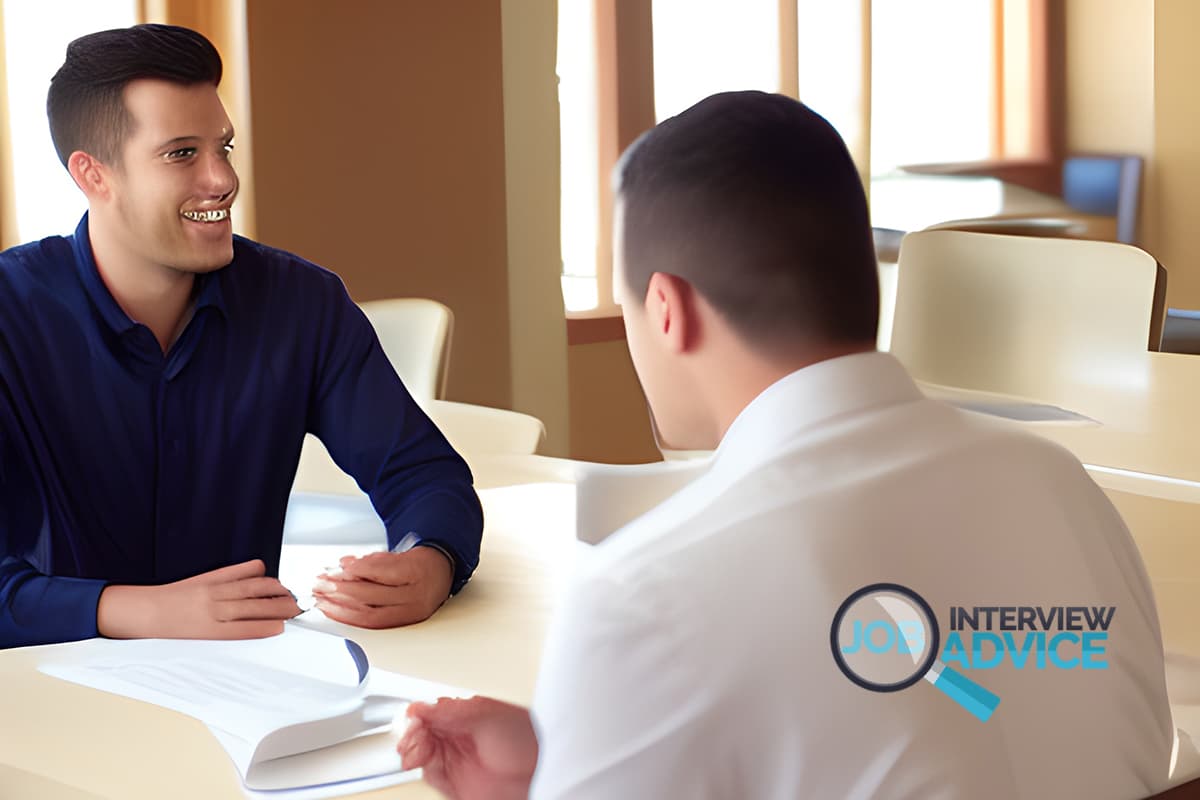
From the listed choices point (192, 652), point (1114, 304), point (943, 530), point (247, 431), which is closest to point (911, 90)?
point (1114, 304)

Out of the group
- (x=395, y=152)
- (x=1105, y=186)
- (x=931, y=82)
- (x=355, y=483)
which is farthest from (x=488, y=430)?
(x=1105, y=186)

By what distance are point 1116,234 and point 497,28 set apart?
144 inches

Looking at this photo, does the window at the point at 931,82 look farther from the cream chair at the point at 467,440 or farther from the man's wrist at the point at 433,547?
the man's wrist at the point at 433,547

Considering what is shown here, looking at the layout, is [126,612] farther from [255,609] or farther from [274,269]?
[274,269]

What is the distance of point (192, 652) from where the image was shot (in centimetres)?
125

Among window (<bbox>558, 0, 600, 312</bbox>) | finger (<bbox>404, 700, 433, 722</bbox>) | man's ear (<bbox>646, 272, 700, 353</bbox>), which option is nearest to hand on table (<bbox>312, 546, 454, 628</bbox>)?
finger (<bbox>404, 700, 433, 722</bbox>)

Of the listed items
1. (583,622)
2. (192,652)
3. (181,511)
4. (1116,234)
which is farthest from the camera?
(1116,234)

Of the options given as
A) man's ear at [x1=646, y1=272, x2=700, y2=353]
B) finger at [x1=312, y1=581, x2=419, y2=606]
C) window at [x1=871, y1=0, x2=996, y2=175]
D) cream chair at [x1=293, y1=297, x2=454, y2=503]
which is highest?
window at [x1=871, y1=0, x2=996, y2=175]

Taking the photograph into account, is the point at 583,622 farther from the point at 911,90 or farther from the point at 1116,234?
the point at 1116,234

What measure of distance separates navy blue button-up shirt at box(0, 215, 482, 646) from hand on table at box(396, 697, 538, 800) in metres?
0.68

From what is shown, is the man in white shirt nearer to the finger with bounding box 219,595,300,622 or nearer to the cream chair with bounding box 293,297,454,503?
the finger with bounding box 219,595,300,622

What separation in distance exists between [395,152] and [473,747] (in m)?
3.48

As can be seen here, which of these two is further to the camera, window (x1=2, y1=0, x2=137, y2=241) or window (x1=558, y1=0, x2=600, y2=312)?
window (x1=558, y1=0, x2=600, y2=312)

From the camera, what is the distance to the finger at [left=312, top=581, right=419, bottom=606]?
4.46ft
